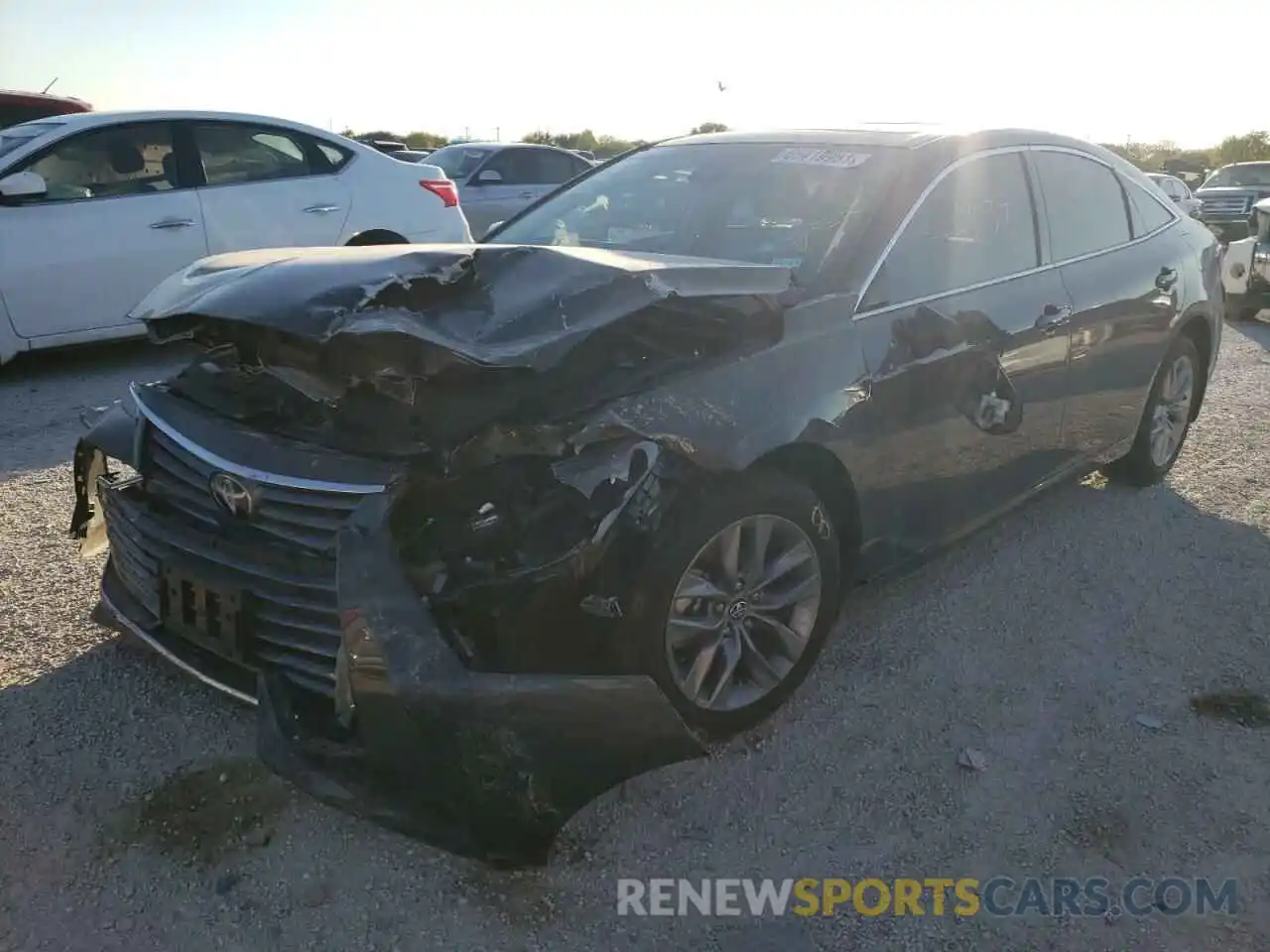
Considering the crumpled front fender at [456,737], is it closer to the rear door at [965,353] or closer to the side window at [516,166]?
the rear door at [965,353]

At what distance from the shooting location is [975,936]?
238cm

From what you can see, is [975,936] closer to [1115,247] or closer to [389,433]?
[389,433]

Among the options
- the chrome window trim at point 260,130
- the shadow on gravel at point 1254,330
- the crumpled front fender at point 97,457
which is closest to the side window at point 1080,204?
the crumpled front fender at point 97,457

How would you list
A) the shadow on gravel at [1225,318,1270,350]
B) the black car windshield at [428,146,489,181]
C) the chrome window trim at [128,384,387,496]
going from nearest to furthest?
the chrome window trim at [128,384,387,496], the shadow on gravel at [1225,318,1270,350], the black car windshield at [428,146,489,181]

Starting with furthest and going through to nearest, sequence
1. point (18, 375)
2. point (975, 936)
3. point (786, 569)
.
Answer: point (18, 375), point (786, 569), point (975, 936)

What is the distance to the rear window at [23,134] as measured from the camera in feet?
21.3

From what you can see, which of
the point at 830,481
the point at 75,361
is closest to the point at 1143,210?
the point at 830,481

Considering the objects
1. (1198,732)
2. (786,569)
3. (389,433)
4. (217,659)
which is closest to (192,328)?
(389,433)

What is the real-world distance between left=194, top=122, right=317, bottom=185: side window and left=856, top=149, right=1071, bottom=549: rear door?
5229 mm

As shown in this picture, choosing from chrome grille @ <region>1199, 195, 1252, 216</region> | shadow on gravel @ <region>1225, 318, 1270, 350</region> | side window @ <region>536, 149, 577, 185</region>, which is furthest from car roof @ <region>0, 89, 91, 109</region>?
chrome grille @ <region>1199, 195, 1252, 216</region>

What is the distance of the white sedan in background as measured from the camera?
642cm

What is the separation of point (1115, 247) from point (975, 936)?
316 centimetres

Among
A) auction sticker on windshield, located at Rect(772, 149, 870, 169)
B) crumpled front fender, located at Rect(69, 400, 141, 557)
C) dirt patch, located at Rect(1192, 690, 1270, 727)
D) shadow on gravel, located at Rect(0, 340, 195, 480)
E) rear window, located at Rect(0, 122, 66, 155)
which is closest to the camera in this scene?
crumpled front fender, located at Rect(69, 400, 141, 557)

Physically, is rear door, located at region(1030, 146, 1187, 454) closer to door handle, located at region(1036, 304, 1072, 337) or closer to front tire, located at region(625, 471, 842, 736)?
door handle, located at region(1036, 304, 1072, 337)
